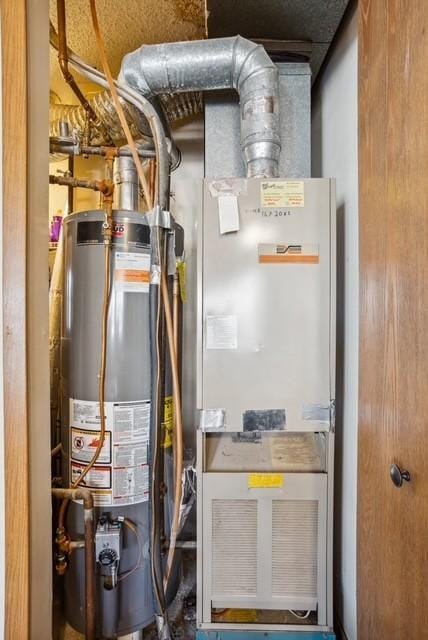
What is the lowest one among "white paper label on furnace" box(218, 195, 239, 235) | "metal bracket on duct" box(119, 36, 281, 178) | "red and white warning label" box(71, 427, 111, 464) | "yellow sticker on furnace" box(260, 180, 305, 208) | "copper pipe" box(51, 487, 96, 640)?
"copper pipe" box(51, 487, 96, 640)

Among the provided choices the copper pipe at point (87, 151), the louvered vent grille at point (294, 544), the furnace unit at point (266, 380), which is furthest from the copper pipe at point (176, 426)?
the copper pipe at point (87, 151)

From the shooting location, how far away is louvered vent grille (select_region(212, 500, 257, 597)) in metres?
1.13

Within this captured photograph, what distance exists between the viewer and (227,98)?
1.42 m

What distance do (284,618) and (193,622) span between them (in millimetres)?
440

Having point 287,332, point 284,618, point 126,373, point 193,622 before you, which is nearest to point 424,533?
point 287,332

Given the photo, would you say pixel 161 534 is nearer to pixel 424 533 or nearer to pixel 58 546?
pixel 58 546

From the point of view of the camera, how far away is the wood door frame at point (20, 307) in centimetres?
68

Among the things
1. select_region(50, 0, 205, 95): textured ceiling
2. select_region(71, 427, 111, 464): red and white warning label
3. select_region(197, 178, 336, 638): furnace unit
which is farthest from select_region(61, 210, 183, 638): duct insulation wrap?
select_region(50, 0, 205, 95): textured ceiling

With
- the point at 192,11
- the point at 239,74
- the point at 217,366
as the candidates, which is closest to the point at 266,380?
the point at 217,366

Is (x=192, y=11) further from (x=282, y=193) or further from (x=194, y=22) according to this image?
(x=282, y=193)

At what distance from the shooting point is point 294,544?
1145mm

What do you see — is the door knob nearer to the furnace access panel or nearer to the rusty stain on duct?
the furnace access panel

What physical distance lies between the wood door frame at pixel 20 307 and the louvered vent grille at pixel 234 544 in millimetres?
592

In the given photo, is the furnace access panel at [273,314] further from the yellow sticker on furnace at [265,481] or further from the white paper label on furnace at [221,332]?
the yellow sticker on furnace at [265,481]
